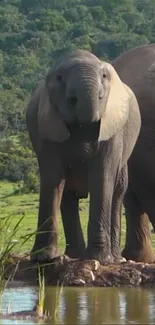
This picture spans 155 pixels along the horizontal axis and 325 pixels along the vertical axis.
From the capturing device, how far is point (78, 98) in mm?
9953

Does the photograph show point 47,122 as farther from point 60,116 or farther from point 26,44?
Result: point 26,44

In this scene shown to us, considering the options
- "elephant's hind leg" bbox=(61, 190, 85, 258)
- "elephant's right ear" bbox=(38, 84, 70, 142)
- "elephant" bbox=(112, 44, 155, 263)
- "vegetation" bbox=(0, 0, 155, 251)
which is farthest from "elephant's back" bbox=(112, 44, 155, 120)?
"vegetation" bbox=(0, 0, 155, 251)

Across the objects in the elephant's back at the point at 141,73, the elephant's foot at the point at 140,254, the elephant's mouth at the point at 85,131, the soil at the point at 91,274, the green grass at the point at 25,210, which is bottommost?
the green grass at the point at 25,210

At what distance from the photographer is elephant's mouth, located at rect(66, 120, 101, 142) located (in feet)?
33.9

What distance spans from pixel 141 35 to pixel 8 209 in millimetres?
53164

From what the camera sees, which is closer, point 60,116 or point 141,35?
point 60,116

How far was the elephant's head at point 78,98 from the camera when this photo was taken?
9.98 metres

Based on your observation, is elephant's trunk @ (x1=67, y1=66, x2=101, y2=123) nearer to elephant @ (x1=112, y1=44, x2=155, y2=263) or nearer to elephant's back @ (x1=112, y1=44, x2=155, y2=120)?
elephant @ (x1=112, y1=44, x2=155, y2=263)

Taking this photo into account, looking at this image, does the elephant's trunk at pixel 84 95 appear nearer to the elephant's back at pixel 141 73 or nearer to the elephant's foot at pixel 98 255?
the elephant's foot at pixel 98 255

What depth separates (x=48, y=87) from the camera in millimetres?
10461

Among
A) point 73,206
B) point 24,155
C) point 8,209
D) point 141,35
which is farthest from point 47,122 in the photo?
point 141,35

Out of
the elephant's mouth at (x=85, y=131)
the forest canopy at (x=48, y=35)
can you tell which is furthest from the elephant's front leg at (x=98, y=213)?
the forest canopy at (x=48, y=35)

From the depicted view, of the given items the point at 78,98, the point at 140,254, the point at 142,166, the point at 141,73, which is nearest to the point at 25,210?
the point at 141,73

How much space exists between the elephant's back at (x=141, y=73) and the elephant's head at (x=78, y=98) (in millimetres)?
1347
